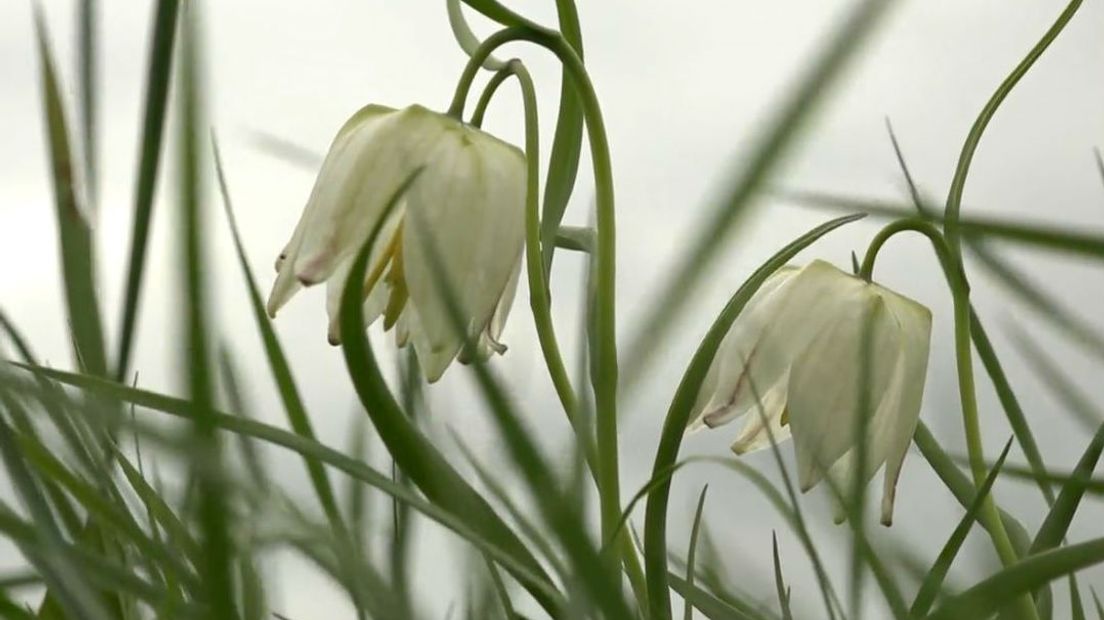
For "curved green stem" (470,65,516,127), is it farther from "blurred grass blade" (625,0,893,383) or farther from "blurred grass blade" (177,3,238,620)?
"blurred grass blade" (177,3,238,620)

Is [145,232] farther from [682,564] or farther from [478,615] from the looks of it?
[682,564]

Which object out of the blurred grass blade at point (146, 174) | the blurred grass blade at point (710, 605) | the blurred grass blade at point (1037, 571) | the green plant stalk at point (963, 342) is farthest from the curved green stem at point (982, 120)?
the blurred grass blade at point (146, 174)

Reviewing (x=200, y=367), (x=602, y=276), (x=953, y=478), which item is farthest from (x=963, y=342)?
(x=200, y=367)

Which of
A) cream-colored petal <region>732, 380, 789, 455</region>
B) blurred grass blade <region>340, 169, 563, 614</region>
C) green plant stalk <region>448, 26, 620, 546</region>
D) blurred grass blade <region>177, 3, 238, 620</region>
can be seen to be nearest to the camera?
blurred grass blade <region>177, 3, 238, 620</region>

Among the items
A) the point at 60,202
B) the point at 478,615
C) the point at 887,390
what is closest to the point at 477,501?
the point at 478,615

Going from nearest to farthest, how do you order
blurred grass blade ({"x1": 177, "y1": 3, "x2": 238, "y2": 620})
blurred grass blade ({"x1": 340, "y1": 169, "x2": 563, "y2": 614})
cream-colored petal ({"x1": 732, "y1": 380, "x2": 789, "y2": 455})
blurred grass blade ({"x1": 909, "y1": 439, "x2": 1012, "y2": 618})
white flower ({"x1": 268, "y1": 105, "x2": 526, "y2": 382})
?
blurred grass blade ({"x1": 177, "y1": 3, "x2": 238, "y2": 620}), blurred grass blade ({"x1": 340, "y1": 169, "x2": 563, "y2": 614}), blurred grass blade ({"x1": 909, "y1": 439, "x2": 1012, "y2": 618}), white flower ({"x1": 268, "y1": 105, "x2": 526, "y2": 382}), cream-colored petal ({"x1": 732, "y1": 380, "x2": 789, "y2": 455})

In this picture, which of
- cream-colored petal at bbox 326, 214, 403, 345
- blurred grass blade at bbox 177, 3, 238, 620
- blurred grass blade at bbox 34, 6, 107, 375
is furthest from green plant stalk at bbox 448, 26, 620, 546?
blurred grass blade at bbox 177, 3, 238, 620
